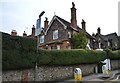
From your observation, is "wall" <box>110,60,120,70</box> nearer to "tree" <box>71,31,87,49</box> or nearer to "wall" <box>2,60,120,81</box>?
"tree" <box>71,31,87,49</box>

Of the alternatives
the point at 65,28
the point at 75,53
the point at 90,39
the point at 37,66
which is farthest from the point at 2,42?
the point at 90,39

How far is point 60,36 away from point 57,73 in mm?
19281

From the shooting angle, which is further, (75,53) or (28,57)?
(75,53)

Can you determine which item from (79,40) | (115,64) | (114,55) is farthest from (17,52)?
(79,40)

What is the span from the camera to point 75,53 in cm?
2172

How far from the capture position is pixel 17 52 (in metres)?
15.4

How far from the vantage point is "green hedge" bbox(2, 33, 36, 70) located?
1459cm

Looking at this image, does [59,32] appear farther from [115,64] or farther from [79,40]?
[115,64]

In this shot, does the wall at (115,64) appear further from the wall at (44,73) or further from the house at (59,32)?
the house at (59,32)

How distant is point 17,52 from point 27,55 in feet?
3.52

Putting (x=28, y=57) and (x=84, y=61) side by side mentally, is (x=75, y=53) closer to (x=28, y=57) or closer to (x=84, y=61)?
(x=84, y=61)

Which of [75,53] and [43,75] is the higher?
[75,53]

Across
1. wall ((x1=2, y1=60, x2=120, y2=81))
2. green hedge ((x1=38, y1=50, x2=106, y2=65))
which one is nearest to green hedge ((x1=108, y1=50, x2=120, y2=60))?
green hedge ((x1=38, y1=50, x2=106, y2=65))

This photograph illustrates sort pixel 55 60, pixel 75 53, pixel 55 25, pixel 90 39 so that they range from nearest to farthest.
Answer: pixel 55 60, pixel 75 53, pixel 55 25, pixel 90 39
